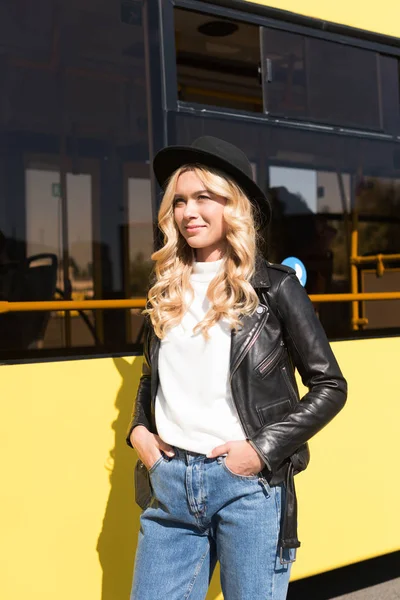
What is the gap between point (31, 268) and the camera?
2.55 m

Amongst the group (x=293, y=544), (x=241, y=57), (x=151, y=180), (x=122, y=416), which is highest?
(x=241, y=57)

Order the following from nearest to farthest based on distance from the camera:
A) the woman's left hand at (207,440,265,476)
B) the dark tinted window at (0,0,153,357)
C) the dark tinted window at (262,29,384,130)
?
the woman's left hand at (207,440,265,476), the dark tinted window at (0,0,153,357), the dark tinted window at (262,29,384,130)

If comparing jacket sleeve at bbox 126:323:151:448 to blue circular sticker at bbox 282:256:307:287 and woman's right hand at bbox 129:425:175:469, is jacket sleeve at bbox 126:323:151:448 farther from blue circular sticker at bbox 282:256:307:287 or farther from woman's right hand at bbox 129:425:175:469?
blue circular sticker at bbox 282:256:307:287

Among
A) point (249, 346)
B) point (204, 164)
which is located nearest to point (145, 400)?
point (249, 346)

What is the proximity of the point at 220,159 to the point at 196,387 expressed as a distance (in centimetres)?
57

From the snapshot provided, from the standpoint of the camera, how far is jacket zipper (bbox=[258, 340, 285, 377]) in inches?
77.7

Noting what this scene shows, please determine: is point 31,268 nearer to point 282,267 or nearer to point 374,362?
point 282,267

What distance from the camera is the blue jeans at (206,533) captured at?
6.35 ft

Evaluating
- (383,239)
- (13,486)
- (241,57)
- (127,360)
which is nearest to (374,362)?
(383,239)

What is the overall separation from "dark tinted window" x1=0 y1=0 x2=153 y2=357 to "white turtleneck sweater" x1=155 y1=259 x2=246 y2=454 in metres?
0.67

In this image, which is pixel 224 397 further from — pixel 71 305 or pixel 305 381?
pixel 71 305

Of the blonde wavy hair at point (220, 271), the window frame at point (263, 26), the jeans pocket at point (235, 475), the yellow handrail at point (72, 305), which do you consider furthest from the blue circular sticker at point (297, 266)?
the jeans pocket at point (235, 475)

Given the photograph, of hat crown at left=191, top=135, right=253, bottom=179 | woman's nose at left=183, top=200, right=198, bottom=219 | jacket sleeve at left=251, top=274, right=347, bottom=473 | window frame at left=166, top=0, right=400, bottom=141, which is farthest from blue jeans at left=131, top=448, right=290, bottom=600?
window frame at left=166, top=0, right=400, bottom=141

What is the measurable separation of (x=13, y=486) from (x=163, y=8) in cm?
169
